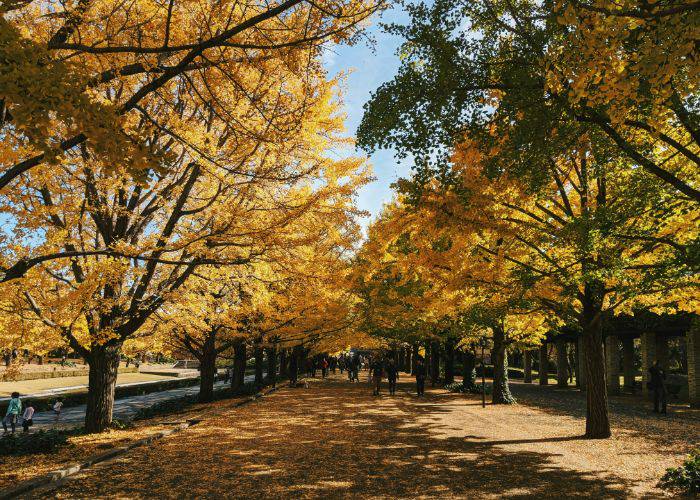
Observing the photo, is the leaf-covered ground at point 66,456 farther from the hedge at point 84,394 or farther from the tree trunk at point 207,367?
the hedge at point 84,394

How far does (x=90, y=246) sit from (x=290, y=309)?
8043 millimetres

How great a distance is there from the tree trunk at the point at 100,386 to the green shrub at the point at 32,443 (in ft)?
4.63

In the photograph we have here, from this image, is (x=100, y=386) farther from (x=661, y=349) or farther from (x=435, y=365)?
(x=661, y=349)

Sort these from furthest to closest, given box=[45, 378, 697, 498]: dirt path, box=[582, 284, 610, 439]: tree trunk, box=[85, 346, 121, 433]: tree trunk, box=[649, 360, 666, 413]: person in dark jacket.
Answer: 1. box=[649, 360, 666, 413]: person in dark jacket
2. box=[85, 346, 121, 433]: tree trunk
3. box=[582, 284, 610, 439]: tree trunk
4. box=[45, 378, 697, 498]: dirt path

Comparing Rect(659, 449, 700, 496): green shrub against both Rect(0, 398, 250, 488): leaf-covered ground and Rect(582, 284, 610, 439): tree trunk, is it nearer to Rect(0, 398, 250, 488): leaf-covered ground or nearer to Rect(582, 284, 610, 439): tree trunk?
Rect(582, 284, 610, 439): tree trunk

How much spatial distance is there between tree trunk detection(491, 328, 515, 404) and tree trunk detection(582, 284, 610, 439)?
7191mm

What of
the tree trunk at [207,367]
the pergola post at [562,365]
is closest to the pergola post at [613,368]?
the pergola post at [562,365]

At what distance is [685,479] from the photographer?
6281 millimetres

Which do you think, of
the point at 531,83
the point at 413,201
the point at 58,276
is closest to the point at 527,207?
the point at 413,201

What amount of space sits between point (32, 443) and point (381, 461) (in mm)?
6958

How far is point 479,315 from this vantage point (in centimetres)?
1229

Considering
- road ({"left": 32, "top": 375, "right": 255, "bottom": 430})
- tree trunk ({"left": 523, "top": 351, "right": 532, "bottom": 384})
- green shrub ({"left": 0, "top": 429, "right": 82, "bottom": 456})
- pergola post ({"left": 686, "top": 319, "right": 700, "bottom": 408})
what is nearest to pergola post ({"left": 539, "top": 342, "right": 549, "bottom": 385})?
tree trunk ({"left": 523, "top": 351, "right": 532, "bottom": 384})

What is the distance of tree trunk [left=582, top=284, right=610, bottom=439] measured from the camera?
10094mm

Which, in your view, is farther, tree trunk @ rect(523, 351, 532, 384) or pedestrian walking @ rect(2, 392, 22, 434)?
tree trunk @ rect(523, 351, 532, 384)
